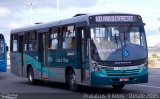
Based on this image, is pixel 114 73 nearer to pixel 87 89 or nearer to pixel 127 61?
pixel 127 61

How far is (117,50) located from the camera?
56.3 feet

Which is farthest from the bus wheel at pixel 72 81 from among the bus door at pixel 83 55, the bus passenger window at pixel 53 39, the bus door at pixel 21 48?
the bus door at pixel 21 48

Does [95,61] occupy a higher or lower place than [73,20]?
lower

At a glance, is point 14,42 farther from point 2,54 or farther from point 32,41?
point 2,54

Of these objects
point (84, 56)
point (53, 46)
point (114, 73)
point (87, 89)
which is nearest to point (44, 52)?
point (53, 46)

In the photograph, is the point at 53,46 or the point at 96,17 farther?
the point at 53,46

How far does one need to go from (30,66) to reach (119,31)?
8295 millimetres

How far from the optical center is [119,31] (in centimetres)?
1744

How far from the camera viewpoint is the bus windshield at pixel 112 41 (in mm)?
17109

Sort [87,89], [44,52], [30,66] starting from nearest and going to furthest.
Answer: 1. [87,89]
2. [44,52]
3. [30,66]

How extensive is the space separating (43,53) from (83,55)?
4.78 m

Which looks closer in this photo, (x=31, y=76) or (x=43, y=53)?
(x=43, y=53)

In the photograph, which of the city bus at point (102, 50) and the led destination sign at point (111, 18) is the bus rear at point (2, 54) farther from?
the led destination sign at point (111, 18)

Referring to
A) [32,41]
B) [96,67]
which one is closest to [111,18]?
[96,67]
